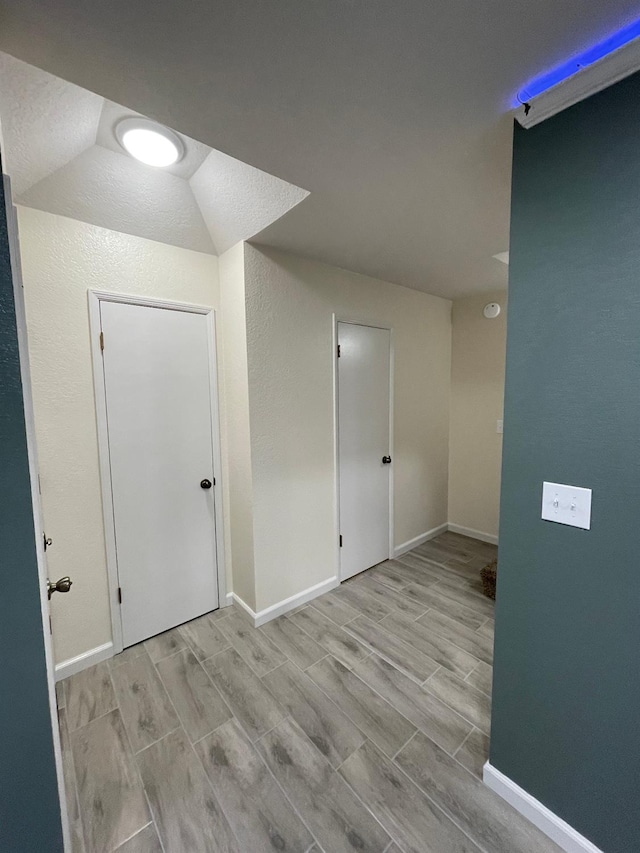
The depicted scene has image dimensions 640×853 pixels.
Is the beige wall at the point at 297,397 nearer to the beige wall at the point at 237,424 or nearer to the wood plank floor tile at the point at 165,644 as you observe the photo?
the beige wall at the point at 237,424

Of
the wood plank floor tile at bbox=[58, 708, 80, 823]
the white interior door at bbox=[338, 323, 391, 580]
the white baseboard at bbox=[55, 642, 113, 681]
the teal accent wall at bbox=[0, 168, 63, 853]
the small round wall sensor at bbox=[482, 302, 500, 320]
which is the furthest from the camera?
the small round wall sensor at bbox=[482, 302, 500, 320]

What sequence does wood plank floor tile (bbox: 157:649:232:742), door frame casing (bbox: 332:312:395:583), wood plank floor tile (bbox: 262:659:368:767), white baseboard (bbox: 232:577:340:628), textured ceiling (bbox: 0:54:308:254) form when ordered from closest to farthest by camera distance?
textured ceiling (bbox: 0:54:308:254) → wood plank floor tile (bbox: 262:659:368:767) → wood plank floor tile (bbox: 157:649:232:742) → white baseboard (bbox: 232:577:340:628) → door frame casing (bbox: 332:312:395:583)

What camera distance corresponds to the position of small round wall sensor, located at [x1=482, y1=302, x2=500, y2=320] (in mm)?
3145

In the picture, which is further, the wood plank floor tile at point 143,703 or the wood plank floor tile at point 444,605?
the wood plank floor tile at point 444,605

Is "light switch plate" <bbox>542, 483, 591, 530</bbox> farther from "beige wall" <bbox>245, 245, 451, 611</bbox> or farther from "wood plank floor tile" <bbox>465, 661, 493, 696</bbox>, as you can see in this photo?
"beige wall" <bbox>245, 245, 451, 611</bbox>

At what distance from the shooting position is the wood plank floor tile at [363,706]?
4.88 feet

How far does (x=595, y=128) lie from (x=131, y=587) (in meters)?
2.81

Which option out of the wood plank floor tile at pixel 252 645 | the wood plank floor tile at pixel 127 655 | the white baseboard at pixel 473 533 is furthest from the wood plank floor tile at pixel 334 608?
the white baseboard at pixel 473 533

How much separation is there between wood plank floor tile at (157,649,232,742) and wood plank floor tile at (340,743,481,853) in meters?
0.63

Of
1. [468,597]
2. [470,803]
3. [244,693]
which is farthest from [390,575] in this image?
[470,803]

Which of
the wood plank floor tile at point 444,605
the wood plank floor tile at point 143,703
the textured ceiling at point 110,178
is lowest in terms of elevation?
the wood plank floor tile at point 143,703

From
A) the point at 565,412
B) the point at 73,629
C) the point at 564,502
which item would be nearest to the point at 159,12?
the point at 565,412

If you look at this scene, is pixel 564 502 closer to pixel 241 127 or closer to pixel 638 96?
pixel 638 96

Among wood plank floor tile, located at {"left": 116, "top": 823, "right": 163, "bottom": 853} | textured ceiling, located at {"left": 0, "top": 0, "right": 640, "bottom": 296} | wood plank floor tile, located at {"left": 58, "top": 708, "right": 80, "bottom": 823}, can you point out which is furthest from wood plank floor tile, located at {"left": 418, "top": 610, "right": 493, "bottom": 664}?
textured ceiling, located at {"left": 0, "top": 0, "right": 640, "bottom": 296}
